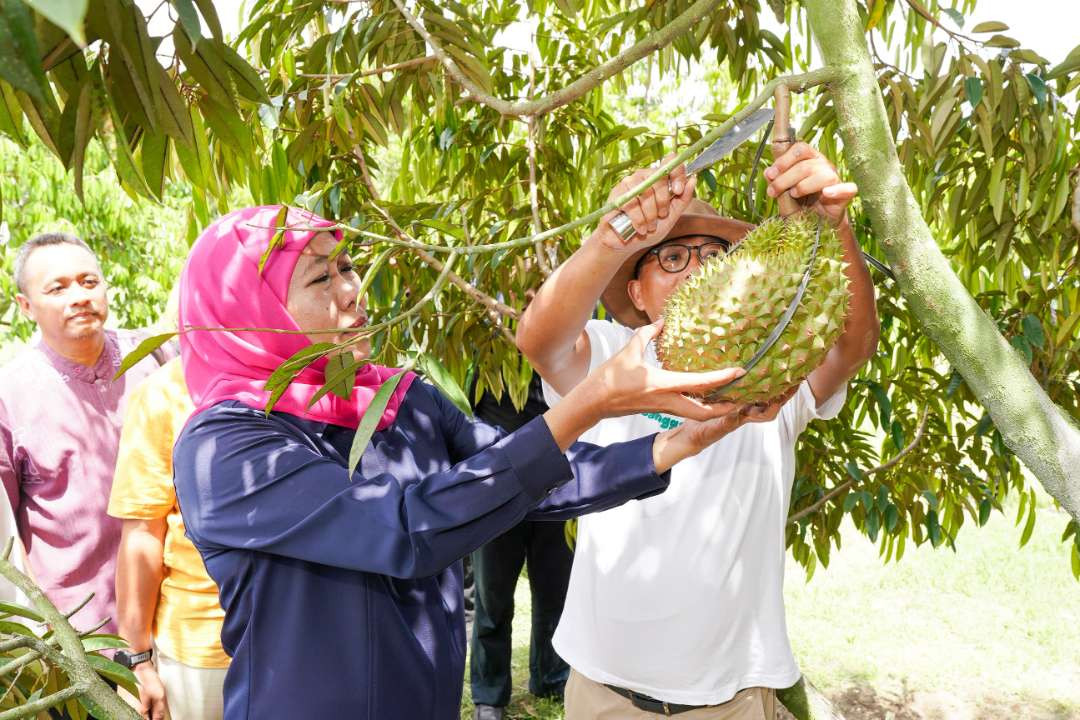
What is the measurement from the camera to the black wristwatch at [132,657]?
206 centimetres

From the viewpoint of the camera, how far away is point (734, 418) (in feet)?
4.05

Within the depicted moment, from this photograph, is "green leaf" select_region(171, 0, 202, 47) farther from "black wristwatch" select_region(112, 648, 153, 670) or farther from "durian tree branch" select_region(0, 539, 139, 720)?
"black wristwatch" select_region(112, 648, 153, 670)

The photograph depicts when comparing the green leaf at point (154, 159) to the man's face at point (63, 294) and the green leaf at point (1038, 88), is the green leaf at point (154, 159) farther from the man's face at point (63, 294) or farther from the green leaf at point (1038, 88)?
the man's face at point (63, 294)

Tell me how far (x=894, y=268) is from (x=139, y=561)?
1.74m

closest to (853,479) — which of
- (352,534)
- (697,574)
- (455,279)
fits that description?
(697,574)

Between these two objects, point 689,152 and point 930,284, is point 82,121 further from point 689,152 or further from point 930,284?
point 930,284

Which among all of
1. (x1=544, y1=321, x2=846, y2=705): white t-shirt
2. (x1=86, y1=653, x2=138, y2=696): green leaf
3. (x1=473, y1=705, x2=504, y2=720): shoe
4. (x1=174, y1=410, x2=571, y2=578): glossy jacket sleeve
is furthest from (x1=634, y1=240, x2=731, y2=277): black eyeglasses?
(x1=473, y1=705, x2=504, y2=720): shoe

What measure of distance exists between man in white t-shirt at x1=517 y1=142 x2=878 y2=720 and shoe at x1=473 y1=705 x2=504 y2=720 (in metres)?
1.68

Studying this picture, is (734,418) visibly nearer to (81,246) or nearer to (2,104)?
(2,104)

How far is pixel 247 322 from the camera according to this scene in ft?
4.93

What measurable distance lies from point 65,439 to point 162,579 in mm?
481

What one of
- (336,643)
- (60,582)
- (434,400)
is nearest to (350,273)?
(434,400)

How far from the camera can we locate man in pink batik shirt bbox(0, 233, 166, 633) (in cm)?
227

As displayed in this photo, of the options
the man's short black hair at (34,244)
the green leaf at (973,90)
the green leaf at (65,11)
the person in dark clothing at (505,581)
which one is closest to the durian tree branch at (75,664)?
the green leaf at (65,11)
